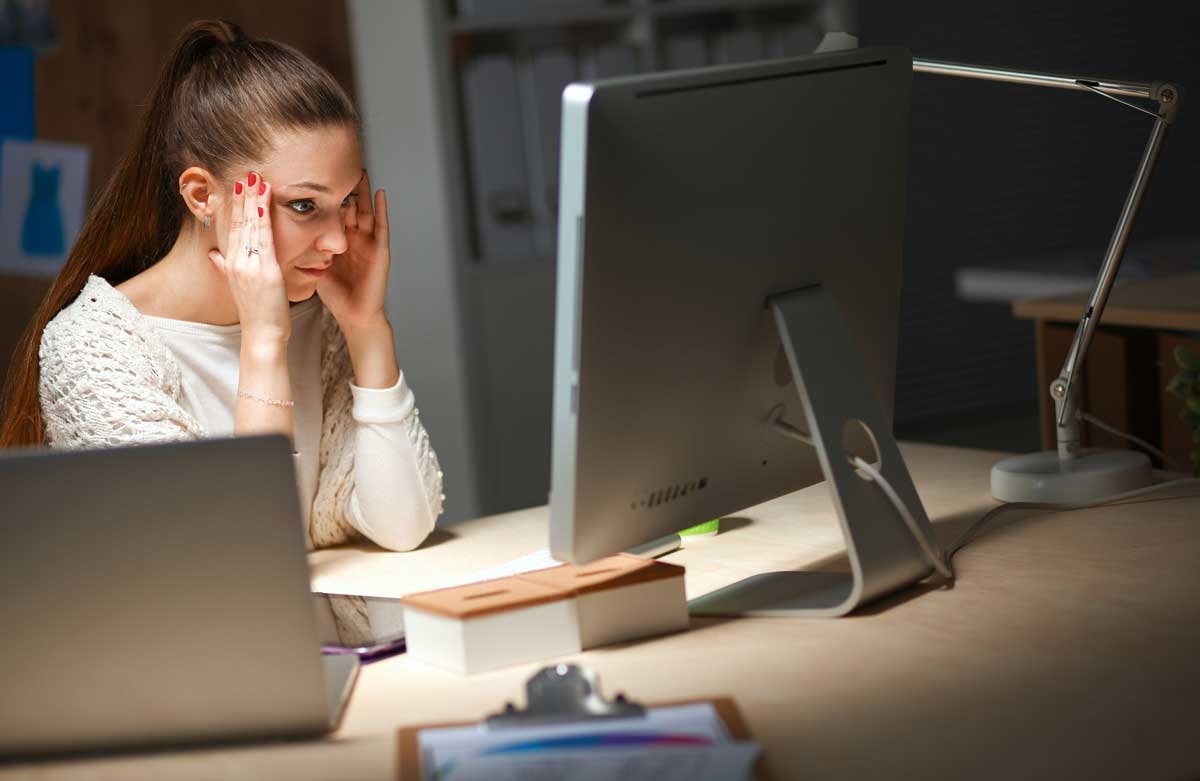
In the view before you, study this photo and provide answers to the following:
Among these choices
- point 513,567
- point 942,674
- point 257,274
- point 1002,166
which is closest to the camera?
point 942,674

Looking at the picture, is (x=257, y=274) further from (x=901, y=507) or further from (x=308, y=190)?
(x=901, y=507)

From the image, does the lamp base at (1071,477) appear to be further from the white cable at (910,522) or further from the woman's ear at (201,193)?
the woman's ear at (201,193)

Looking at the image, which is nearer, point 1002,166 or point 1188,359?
point 1188,359

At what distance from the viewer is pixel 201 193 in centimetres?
160

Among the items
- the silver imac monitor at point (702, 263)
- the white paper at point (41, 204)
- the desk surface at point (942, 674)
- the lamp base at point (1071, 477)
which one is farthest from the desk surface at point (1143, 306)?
the white paper at point (41, 204)

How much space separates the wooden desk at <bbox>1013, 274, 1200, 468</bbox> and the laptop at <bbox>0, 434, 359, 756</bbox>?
1.50 metres

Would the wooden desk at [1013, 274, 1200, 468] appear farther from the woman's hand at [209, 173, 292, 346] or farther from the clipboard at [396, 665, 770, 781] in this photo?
the clipboard at [396, 665, 770, 781]

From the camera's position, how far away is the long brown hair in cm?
155

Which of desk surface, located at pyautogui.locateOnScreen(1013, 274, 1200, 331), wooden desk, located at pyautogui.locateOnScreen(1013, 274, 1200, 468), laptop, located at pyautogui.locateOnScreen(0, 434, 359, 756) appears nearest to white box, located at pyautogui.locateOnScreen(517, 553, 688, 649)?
laptop, located at pyautogui.locateOnScreen(0, 434, 359, 756)

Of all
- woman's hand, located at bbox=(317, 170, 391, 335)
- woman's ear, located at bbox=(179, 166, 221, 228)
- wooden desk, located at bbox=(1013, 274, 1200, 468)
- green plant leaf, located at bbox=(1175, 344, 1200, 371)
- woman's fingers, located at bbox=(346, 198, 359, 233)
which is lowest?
wooden desk, located at bbox=(1013, 274, 1200, 468)

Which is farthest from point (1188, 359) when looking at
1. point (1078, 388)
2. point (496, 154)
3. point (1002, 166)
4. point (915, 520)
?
point (1002, 166)

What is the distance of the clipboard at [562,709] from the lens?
905 mm

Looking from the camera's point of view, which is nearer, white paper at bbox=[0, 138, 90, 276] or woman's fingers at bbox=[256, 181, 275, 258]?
woman's fingers at bbox=[256, 181, 275, 258]

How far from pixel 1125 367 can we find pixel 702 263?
133 cm
